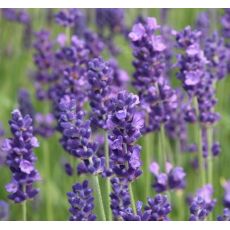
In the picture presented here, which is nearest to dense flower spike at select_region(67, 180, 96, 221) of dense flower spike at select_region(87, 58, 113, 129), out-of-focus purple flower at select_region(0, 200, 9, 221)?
dense flower spike at select_region(87, 58, 113, 129)

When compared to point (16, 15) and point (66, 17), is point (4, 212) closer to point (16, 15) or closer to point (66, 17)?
point (66, 17)

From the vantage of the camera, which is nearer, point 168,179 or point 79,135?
point 79,135

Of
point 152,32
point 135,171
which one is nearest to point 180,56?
point 152,32

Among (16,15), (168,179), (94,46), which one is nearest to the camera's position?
(168,179)

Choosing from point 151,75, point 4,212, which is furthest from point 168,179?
point 4,212

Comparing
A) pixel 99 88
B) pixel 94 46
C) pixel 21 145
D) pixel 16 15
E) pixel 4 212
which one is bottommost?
pixel 4 212

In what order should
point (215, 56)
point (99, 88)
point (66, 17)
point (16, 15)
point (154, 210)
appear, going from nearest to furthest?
point (154, 210) < point (99, 88) < point (215, 56) < point (66, 17) < point (16, 15)
